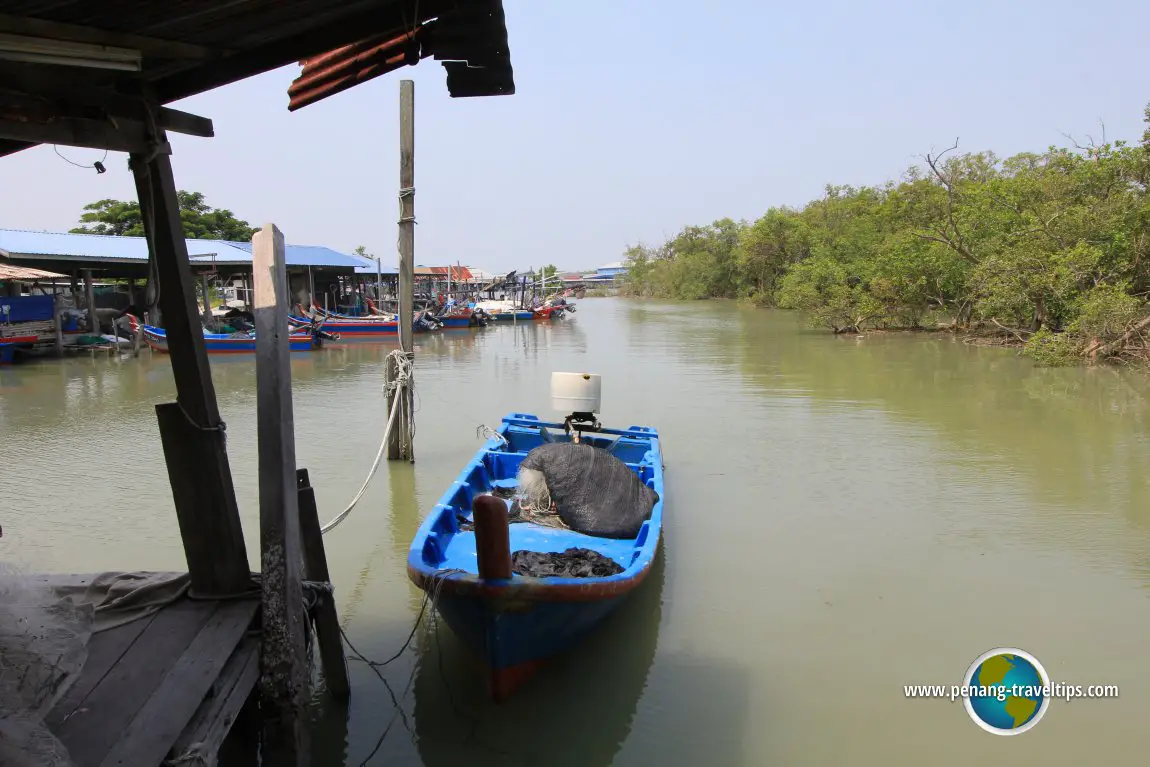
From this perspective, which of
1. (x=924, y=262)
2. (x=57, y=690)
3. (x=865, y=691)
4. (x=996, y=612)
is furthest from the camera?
(x=924, y=262)

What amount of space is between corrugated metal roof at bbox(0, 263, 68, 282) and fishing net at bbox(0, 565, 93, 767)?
16706mm

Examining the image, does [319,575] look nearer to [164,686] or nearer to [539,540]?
[164,686]

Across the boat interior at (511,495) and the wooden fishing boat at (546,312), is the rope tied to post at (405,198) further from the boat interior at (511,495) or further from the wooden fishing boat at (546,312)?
the wooden fishing boat at (546,312)

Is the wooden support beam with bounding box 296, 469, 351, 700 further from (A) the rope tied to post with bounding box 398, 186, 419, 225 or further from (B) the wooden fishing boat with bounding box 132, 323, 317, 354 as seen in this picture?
(B) the wooden fishing boat with bounding box 132, 323, 317, 354

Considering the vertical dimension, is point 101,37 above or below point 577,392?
above

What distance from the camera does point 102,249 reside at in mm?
18812

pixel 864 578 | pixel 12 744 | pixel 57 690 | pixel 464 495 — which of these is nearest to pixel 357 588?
pixel 464 495

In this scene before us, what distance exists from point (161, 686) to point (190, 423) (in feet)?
3.26

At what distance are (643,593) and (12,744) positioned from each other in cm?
347

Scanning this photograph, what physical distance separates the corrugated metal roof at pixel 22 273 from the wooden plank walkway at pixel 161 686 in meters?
16.9

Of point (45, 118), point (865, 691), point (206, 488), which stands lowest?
point (865, 691)

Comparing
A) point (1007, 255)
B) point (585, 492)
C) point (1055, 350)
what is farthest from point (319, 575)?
point (1007, 255)

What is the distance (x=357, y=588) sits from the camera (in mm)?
5168

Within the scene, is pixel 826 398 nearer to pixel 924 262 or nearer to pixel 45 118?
pixel 924 262
